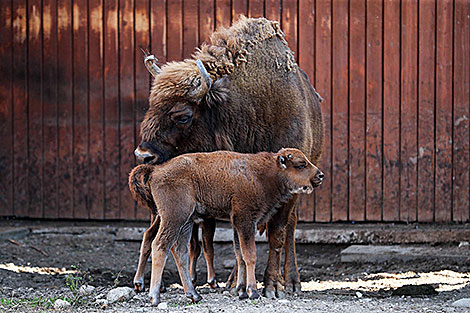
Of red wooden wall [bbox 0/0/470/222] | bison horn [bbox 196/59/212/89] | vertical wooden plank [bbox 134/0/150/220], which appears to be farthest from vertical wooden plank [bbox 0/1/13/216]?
bison horn [bbox 196/59/212/89]

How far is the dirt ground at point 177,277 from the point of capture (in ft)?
19.3

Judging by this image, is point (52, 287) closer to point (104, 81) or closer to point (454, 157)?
point (104, 81)

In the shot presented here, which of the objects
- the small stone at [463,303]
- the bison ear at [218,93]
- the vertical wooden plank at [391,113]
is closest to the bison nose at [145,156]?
the bison ear at [218,93]

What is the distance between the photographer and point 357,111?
10.2 m

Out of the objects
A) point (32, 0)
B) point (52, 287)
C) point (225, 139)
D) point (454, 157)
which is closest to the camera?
point (225, 139)

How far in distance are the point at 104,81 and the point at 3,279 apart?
12.9 feet

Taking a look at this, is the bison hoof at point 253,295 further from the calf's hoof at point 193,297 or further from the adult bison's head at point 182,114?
the adult bison's head at point 182,114

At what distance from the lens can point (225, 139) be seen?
664 cm

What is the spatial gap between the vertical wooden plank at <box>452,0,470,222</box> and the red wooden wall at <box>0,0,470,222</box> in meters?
0.01

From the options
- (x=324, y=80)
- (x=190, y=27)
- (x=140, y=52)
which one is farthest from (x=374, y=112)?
(x=140, y=52)

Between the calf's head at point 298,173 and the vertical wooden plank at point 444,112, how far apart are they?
14.8 ft

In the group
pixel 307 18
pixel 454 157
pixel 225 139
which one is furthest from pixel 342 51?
pixel 225 139

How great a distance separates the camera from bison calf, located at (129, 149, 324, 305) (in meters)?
5.80

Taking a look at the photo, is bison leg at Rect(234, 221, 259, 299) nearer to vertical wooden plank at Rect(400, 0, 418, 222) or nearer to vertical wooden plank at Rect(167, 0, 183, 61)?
vertical wooden plank at Rect(400, 0, 418, 222)
